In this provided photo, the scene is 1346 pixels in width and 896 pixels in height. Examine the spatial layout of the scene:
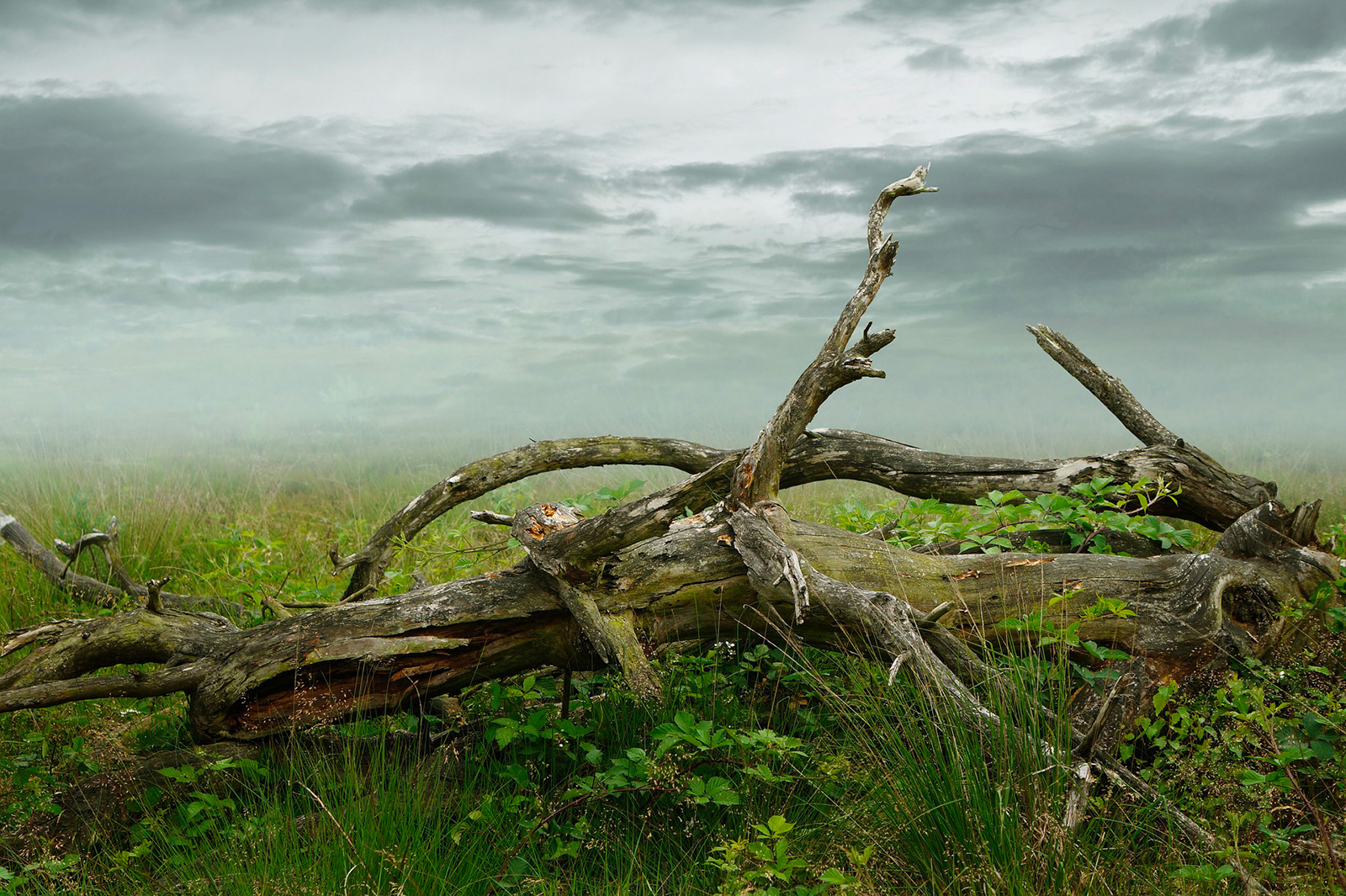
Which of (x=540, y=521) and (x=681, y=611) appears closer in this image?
(x=681, y=611)

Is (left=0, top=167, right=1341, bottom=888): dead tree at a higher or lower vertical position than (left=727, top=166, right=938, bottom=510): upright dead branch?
lower

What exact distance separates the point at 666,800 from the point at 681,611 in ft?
2.71

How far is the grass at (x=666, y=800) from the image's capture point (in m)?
2.86

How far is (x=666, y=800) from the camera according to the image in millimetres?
3707

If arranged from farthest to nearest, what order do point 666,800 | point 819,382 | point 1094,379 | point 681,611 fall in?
point 1094,379 → point 819,382 → point 681,611 → point 666,800

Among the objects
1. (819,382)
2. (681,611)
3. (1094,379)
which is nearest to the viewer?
(681,611)

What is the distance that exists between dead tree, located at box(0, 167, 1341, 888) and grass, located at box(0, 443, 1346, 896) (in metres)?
0.22

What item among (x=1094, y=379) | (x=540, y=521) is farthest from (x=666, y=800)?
(x=1094, y=379)

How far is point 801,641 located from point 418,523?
2665 millimetres

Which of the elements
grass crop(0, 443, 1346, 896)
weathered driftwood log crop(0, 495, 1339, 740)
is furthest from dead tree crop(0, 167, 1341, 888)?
grass crop(0, 443, 1346, 896)

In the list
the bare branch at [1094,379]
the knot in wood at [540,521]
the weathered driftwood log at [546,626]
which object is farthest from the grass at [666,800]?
the bare branch at [1094,379]

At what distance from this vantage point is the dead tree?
12.7ft

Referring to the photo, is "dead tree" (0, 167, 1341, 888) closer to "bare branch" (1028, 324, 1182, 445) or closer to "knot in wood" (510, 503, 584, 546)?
"knot in wood" (510, 503, 584, 546)

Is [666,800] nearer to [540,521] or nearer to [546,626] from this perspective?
[546,626]
